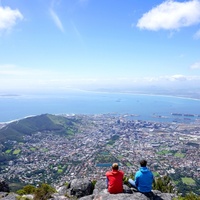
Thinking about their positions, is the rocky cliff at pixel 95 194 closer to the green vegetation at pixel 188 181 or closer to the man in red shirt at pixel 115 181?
the man in red shirt at pixel 115 181

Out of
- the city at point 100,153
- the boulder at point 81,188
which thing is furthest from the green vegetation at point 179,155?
the boulder at point 81,188

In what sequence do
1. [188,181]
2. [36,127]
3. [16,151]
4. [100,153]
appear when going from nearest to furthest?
[188,181] < [100,153] < [16,151] < [36,127]

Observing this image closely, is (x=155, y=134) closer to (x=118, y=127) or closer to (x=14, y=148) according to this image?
(x=118, y=127)

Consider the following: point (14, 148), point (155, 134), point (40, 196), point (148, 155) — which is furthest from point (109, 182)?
point (155, 134)

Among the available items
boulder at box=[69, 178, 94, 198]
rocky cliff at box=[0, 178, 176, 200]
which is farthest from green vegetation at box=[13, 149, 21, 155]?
boulder at box=[69, 178, 94, 198]

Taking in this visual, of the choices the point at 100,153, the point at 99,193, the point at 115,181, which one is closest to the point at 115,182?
the point at 115,181

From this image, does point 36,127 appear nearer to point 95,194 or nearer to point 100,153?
point 100,153
